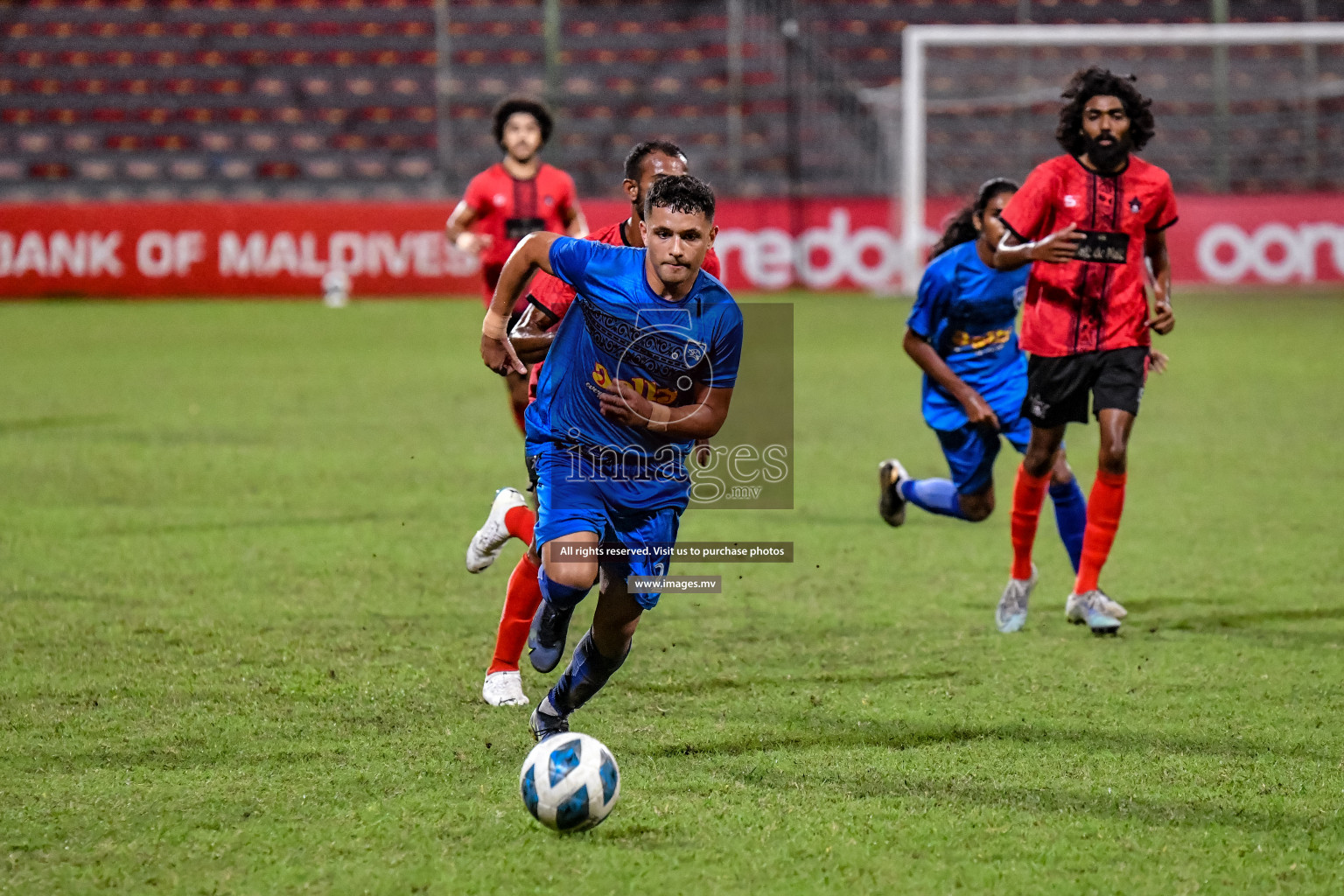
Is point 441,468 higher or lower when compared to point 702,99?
lower

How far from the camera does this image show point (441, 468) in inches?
385

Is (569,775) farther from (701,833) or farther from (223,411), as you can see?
(223,411)

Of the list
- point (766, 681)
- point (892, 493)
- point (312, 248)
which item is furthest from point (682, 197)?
point (312, 248)

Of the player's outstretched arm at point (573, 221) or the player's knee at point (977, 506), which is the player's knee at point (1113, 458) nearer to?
the player's knee at point (977, 506)

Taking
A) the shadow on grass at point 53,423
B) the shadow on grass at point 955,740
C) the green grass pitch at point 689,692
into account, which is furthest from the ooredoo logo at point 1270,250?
→ the shadow on grass at point 955,740

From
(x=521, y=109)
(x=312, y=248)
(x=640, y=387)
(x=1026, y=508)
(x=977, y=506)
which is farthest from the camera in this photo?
(x=312, y=248)

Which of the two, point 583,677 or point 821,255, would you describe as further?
point 821,255

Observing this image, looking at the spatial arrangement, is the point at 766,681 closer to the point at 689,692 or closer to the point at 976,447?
the point at 689,692

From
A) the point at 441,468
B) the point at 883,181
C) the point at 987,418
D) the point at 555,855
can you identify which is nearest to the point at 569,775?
the point at 555,855

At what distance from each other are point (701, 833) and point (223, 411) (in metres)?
9.33

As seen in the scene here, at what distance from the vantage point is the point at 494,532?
5469mm

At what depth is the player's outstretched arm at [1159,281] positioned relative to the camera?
6.02 meters

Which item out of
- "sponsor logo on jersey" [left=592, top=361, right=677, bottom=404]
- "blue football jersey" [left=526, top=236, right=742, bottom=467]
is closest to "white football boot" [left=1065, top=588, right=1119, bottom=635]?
"blue football jersey" [left=526, top=236, right=742, bottom=467]

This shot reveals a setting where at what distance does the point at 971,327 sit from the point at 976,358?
0.13 m
